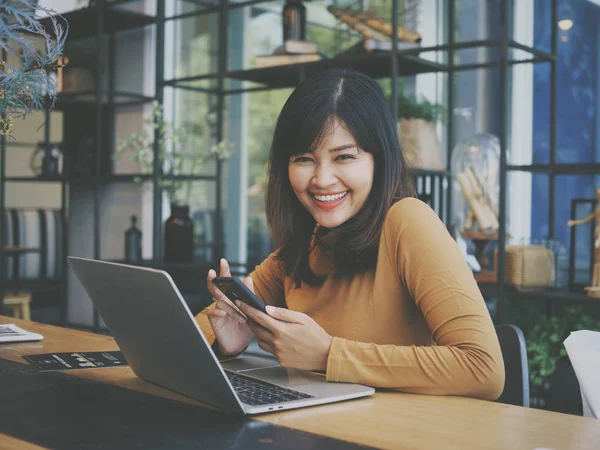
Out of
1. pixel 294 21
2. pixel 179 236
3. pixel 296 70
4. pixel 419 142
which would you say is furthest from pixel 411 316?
pixel 179 236

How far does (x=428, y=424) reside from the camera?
1.12 metres

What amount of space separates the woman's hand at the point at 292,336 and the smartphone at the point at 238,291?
2 centimetres

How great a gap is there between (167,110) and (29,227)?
1.70 m

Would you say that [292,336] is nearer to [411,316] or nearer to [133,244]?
[411,316]

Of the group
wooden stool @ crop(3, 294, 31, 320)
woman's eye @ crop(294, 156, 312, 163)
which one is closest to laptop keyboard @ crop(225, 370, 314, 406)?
woman's eye @ crop(294, 156, 312, 163)

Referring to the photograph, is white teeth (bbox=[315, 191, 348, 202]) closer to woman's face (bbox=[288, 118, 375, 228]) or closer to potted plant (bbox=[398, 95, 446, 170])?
woman's face (bbox=[288, 118, 375, 228])

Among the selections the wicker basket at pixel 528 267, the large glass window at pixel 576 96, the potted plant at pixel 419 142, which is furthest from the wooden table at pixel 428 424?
the large glass window at pixel 576 96

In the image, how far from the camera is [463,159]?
11.6 ft

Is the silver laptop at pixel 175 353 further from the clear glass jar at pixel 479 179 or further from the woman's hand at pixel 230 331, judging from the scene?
the clear glass jar at pixel 479 179

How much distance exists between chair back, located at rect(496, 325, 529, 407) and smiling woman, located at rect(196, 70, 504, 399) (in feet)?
0.49

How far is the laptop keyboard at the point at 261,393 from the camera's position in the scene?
47.2 inches

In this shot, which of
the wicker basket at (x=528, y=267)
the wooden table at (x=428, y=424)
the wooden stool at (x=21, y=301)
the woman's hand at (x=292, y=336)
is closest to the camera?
the wooden table at (x=428, y=424)

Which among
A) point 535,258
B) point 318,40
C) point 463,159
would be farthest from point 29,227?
point 535,258

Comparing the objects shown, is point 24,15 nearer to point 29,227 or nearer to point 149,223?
point 149,223
